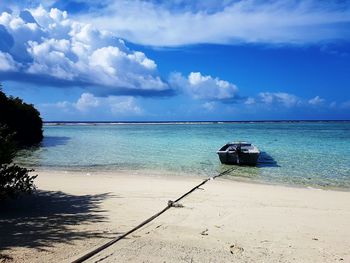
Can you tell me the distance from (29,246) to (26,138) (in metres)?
39.8

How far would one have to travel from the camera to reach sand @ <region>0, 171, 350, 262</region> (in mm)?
5660

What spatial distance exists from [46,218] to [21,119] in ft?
123

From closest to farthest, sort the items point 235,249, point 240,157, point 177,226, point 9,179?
point 235,249 → point 177,226 → point 9,179 → point 240,157

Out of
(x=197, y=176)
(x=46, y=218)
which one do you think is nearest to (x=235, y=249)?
(x=46, y=218)

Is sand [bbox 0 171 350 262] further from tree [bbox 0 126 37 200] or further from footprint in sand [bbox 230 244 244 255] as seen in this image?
tree [bbox 0 126 37 200]

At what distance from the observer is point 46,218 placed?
7.55 m

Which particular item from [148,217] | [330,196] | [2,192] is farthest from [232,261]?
[330,196]

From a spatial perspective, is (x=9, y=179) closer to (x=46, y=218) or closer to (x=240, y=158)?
(x=46, y=218)

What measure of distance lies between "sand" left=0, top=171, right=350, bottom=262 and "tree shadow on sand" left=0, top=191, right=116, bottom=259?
14mm

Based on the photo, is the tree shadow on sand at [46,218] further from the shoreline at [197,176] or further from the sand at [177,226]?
the shoreline at [197,176]

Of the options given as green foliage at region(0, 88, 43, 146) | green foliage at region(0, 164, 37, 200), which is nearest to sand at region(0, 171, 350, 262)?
green foliage at region(0, 164, 37, 200)

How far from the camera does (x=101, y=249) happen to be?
225 inches

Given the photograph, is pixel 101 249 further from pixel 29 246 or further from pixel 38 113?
pixel 38 113

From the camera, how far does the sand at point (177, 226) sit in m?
5.66
